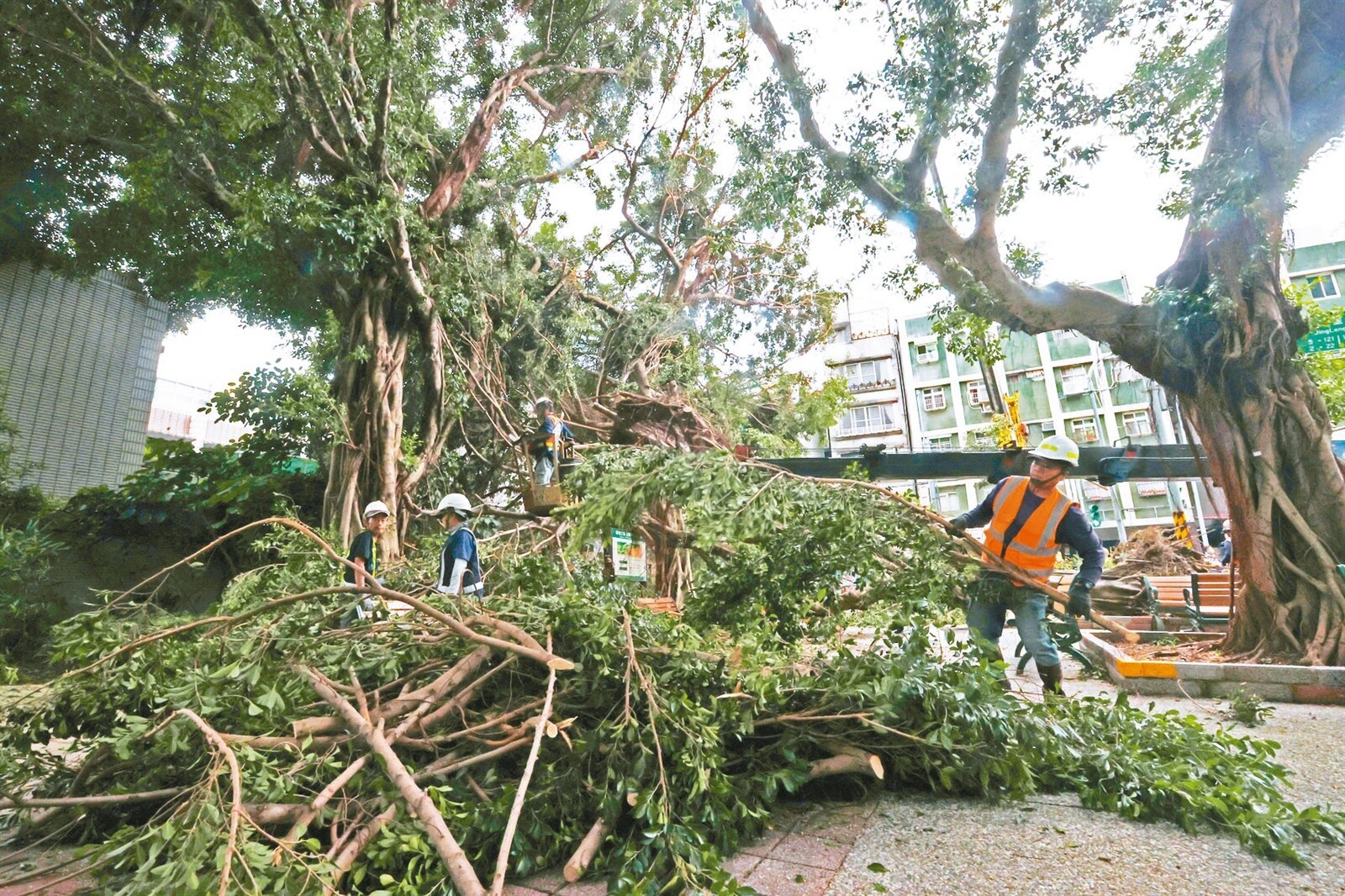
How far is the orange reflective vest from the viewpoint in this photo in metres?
3.93

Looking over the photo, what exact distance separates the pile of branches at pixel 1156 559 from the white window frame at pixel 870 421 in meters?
24.7

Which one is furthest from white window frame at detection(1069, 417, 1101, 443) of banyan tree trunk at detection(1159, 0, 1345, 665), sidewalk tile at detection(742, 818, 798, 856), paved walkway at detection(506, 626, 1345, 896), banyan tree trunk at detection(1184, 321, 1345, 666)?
sidewalk tile at detection(742, 818, 798, 856)

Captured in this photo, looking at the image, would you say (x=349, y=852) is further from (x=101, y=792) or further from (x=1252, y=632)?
(x=1252, y=632)

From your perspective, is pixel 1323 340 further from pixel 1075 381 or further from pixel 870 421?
pixel 870 421

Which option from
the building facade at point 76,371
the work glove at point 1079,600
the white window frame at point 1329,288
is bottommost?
the work glove at point 1079,600

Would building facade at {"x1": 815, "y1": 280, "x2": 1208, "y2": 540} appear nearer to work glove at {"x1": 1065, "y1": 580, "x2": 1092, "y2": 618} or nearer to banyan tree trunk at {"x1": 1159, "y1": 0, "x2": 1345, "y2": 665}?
banyan tree trunk at {"x1": 1159, "y1": 0, "x2": 1345, "y2": 665}

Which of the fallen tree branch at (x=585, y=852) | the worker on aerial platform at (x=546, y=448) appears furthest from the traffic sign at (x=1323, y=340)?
the fallen tree branch at (x=585, y=852)

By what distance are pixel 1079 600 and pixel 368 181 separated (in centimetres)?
→ 898

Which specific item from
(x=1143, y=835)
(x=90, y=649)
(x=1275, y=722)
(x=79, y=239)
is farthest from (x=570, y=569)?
(x=79, y=239)

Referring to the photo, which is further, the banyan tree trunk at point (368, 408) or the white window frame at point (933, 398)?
the white window frame at point (933, 398)

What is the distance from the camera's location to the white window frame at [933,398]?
39.5 meters

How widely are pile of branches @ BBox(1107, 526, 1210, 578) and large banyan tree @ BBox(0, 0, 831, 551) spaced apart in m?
9.75

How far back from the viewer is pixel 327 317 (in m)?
8.91

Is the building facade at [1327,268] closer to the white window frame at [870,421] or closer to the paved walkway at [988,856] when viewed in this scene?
the white window frame at [870,421]
